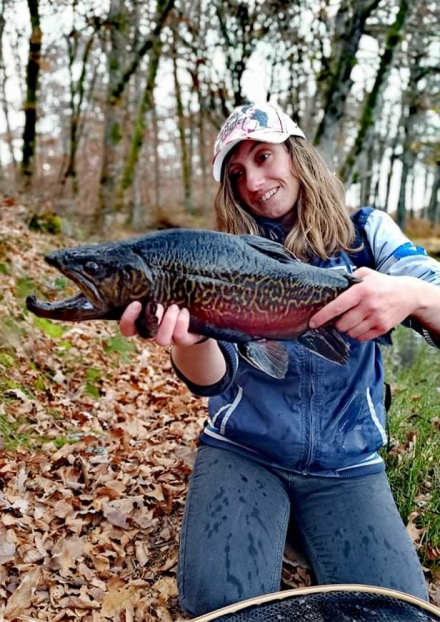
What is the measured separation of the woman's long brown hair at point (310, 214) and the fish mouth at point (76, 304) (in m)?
1.19

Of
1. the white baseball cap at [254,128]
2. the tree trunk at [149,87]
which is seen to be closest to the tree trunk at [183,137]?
the tree trunk at [149,87]

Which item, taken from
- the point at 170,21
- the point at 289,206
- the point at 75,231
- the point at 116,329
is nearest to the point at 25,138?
the point at 75,231

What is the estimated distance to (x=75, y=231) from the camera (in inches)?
420

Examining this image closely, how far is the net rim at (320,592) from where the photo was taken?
6.78ft

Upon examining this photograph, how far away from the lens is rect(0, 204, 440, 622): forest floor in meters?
2.78

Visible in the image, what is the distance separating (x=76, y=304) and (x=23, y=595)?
1.73 metres

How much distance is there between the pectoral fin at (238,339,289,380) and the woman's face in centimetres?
99

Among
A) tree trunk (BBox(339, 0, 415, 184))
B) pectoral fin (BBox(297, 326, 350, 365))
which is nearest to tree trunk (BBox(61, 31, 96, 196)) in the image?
tree trunk (BBox(339, 0, 415, 184))

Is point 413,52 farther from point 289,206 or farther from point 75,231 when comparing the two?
point 289,206

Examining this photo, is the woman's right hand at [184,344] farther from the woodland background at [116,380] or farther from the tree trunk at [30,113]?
the tree trunk at [30,113]

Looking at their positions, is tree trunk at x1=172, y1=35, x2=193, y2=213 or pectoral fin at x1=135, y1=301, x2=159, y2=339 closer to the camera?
pectoral fin at x1=135, y1=301, x2=159, y2=339

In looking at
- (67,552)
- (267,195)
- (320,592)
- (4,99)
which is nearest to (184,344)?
(267,195)

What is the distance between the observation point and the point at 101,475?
3.59m

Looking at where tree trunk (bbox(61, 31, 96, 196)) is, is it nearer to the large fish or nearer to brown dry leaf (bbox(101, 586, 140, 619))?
brown dry leaf (bbox(101, 586, 140, 619))
